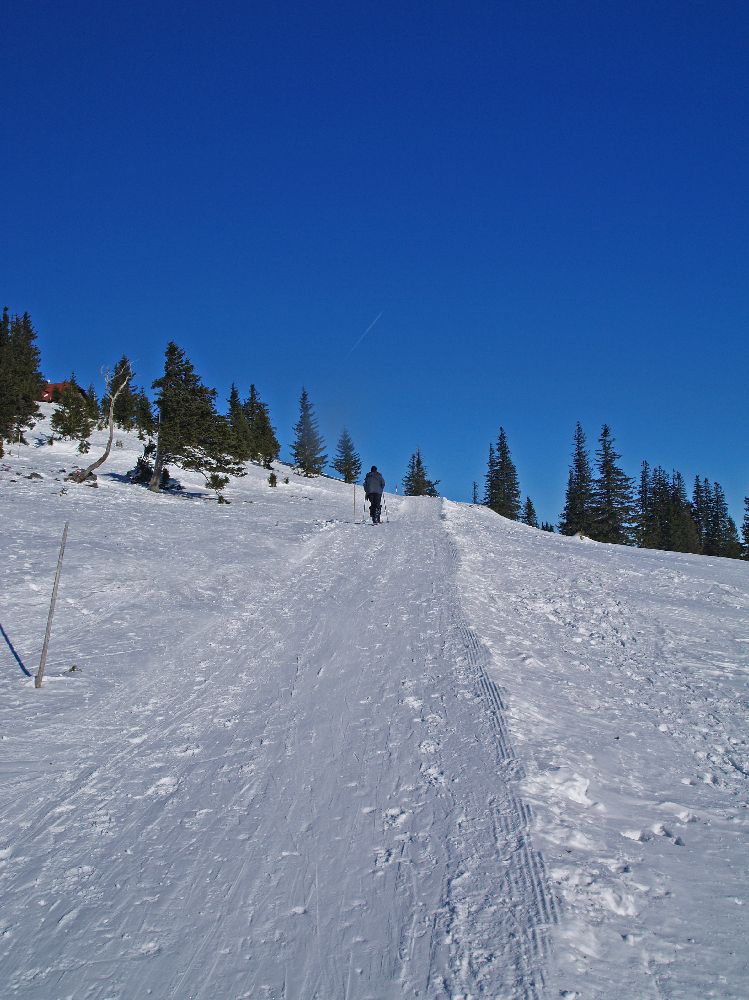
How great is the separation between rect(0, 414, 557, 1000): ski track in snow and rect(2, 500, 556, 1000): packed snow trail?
0.05 ft

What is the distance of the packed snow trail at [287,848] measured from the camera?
3098 millimetres

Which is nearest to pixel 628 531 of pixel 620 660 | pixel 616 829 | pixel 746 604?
pixel 746 604

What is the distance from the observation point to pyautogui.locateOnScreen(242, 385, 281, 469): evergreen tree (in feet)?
178

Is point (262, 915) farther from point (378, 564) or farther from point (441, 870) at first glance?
point (378, 564)

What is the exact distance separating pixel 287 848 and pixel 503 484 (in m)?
78.2

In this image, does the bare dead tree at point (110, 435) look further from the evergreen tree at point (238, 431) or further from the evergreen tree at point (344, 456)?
the evergreen tree at point (344, 456)

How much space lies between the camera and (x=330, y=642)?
885 cm

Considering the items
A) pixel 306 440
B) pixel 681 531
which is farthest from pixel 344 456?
pixel 681 531

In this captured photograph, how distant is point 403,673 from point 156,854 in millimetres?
3926

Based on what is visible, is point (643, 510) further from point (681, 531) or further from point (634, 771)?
point (634, 771)

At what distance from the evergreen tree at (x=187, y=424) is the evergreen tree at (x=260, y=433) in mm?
22547

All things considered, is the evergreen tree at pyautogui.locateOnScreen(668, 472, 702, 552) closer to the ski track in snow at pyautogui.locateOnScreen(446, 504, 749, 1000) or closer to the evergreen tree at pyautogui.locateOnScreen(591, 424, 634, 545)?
the evergreen tree at pyautogui.locateOnScreen(591, 424, 634, 545)

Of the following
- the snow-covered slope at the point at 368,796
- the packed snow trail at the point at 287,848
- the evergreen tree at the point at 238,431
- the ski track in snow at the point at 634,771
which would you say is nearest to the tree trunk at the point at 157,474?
the evergreen tree at the point at 238,431

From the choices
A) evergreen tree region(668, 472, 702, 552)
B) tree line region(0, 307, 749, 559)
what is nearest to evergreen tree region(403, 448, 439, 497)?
tree line region(0, 307, 749, 559)
